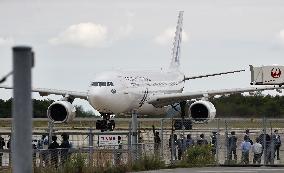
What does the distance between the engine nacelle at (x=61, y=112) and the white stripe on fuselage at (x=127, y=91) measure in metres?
2.22

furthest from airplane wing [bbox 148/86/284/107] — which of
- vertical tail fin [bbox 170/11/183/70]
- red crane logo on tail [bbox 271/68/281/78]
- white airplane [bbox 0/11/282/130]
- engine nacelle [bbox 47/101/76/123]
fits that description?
red crane logo on tail [bbox 271/68/281/78]

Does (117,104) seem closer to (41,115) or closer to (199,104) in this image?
(199,104)

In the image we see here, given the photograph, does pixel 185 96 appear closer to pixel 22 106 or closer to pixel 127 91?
pixel 127 91

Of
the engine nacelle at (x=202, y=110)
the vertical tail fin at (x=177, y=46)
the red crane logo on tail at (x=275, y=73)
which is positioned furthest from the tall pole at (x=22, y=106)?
the vertical tail fin at (x=177, y=46)

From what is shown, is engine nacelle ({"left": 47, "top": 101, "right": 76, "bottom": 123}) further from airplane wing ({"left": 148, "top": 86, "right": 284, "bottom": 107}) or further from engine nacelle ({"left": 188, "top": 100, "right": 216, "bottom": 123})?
engine nacelle ({"left": 188, "top": 100, "right": 216, "bottom": 123})

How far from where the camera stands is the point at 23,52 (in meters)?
5.40

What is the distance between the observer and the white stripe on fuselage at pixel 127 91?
123 ft

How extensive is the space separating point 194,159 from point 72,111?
1695 cm

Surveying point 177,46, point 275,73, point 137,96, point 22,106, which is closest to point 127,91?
point 137,96

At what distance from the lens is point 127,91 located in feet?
129

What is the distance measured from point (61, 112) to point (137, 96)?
403 cm

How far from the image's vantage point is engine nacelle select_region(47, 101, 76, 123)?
132ft

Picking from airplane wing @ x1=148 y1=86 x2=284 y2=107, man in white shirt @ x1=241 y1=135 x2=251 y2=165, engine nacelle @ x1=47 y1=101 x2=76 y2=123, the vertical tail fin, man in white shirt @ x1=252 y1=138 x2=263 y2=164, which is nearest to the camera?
man in white shirt @ x1=241 y1=135 x2=251 y2=165

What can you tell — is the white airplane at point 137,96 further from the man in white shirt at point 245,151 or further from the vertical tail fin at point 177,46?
the man in white shirt at point 245,151
